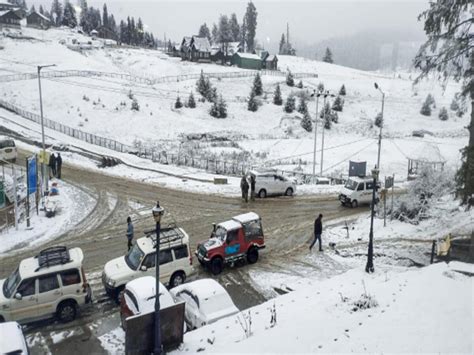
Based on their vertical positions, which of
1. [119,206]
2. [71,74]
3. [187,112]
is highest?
[71,74]

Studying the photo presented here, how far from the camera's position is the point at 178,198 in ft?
93.7

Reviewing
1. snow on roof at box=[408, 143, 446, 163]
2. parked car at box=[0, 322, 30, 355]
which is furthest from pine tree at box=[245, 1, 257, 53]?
parked car at box=[0, 322, 30, 355]

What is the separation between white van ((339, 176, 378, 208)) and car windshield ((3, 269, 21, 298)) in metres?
19.3

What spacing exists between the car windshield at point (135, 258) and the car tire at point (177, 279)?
1404 mm

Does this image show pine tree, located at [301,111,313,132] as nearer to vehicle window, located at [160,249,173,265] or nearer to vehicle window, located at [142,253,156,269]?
vehicle window, located at [160,249,173,265]

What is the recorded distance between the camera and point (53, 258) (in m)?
14.8

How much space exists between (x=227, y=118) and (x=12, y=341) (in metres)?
52.4

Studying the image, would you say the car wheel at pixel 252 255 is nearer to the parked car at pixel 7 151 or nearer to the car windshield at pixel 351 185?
the car windshield at pixel 351 185

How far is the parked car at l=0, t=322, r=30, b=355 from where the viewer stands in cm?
1072

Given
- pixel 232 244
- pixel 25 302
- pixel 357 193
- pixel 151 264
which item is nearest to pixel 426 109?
pixel 357 193

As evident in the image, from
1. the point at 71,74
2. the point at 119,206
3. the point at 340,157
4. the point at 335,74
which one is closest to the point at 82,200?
the point at 119,206

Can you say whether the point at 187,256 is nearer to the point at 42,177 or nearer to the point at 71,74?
the point at 42,177

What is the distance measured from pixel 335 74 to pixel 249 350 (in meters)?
98.7

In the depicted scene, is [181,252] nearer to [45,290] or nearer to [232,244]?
[232,244]
